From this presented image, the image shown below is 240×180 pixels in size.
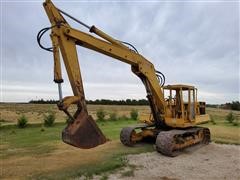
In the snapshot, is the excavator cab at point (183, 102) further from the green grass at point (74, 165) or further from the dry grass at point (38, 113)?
the dry grass at point (38, 113)

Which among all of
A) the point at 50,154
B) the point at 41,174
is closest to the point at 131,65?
the point at 50,154

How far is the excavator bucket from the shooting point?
8.47 metres

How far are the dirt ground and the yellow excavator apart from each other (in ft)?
1.99

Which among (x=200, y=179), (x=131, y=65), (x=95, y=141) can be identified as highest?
(x=131, y=65)

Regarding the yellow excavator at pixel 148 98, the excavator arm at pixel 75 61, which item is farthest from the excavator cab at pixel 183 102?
the excavator arm at pixel 75 61

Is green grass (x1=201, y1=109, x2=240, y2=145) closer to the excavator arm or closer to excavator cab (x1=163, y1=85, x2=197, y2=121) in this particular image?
excavator cab (x1=163, y1=85, x2=197, y2=121)

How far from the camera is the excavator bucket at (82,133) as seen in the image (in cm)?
847

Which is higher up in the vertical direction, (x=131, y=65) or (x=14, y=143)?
(x=131, y=65)

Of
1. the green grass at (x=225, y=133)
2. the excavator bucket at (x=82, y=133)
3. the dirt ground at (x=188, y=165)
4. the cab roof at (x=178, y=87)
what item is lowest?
the dirt ground at (x=188, y=165)

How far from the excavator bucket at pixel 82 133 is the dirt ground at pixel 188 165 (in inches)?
44.7

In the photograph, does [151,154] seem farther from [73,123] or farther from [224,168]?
[73,123]

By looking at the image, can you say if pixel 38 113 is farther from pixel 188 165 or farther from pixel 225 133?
pixel 188 165

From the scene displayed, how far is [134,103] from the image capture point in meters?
81.4

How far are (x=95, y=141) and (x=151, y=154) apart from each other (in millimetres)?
3916
